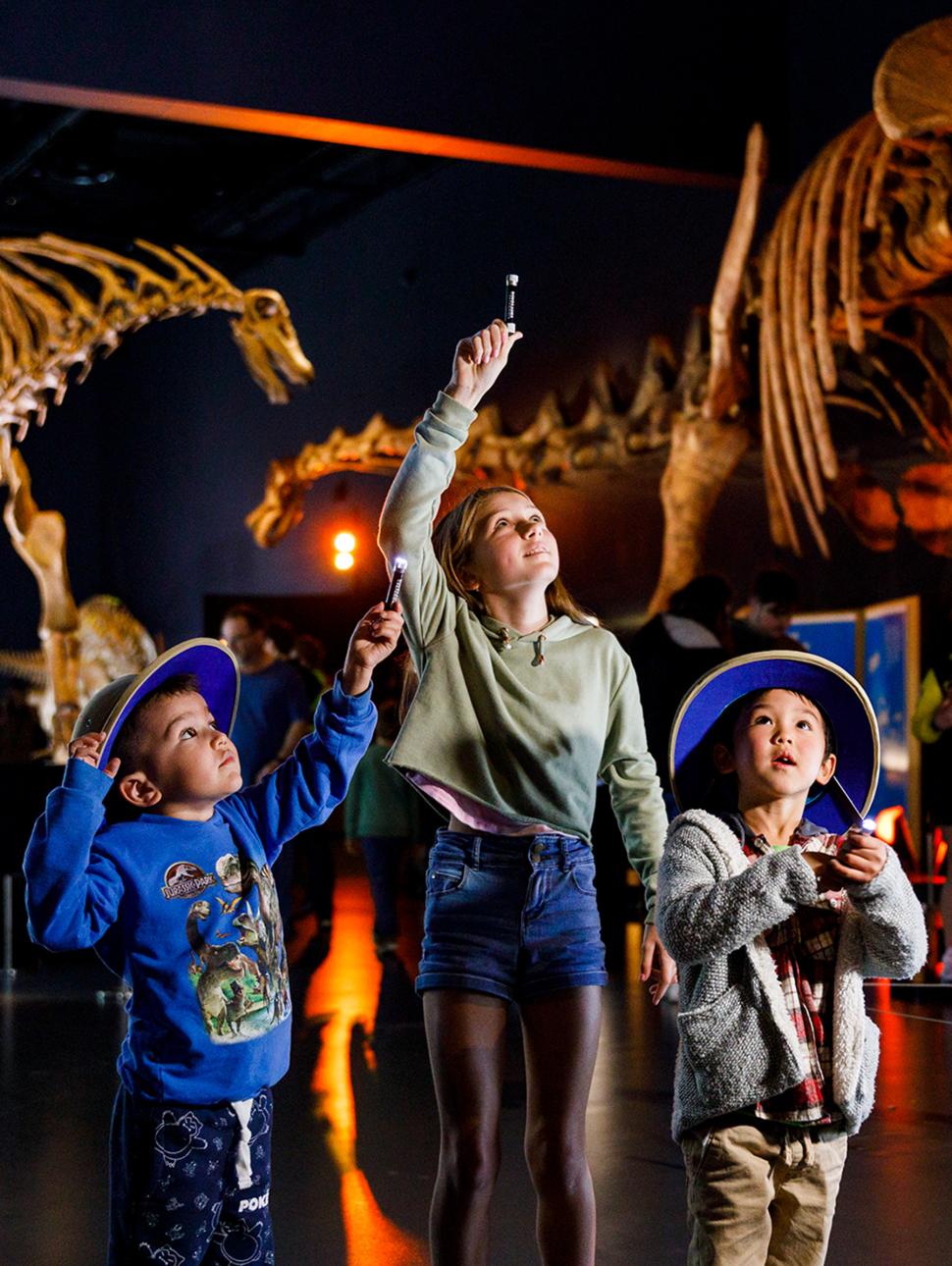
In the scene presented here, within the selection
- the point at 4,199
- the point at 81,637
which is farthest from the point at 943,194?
the point at 4,199

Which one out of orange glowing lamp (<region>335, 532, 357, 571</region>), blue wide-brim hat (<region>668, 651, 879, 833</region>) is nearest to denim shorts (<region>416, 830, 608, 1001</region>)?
blue wide-brim hat (<region>668, 651, 879, 833</region>)

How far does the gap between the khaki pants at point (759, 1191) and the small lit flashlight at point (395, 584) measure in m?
0.86

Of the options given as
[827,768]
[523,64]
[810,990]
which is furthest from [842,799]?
[523,64]

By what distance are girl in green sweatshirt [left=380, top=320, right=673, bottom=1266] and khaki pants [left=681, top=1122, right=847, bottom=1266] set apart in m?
0.28

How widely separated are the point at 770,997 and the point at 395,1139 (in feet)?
7.43

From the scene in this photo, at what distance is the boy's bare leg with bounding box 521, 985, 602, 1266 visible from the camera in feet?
8.73

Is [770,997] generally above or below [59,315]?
below

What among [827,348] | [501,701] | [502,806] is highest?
[827,348]

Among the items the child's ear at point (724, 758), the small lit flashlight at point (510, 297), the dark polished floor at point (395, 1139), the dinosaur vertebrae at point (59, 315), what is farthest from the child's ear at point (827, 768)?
the dinosaur vertebrae at point (59, 315)

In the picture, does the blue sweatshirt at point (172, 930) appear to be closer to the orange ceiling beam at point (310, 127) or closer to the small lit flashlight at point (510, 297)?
the small lit flashlight at point (510, 297)

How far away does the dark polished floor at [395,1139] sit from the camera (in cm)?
361

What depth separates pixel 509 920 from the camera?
2.67 metres

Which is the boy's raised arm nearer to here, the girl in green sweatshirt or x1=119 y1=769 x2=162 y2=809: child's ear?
x1=119 y1=769 x2=162 y2=809: child's ear

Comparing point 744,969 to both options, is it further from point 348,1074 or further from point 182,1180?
point 348,1074
